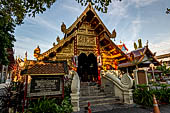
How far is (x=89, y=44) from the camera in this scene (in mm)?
10398

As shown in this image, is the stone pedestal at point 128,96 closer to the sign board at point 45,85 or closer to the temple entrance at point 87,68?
the sign board at point 45,85

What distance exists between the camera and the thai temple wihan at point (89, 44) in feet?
29.9

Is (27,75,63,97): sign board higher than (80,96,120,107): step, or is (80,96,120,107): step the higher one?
(27,75,63,97): sign board

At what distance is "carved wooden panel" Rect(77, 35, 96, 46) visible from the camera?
32.7 ft

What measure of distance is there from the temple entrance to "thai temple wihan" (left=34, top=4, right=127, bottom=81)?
8.33 feet

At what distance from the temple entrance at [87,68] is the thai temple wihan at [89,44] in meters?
2.54

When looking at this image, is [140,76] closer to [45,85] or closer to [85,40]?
[85,40]

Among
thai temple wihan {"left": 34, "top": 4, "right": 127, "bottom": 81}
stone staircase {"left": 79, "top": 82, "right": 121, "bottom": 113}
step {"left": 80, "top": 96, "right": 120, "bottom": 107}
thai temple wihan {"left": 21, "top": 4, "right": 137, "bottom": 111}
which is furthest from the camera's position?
thai temple wihan {"left": 34, "top": 4, "right": 127, "bottom": 81}

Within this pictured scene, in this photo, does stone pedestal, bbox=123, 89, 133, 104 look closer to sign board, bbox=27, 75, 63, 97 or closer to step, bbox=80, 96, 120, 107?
step, bbox=80, 96, 120, 107

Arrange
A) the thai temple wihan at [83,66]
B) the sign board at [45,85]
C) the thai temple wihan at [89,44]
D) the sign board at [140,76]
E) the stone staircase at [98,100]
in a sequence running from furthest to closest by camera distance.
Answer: the thai temple wihan at [89,44] < the sign board at [140,76] < the stone staircase at [98,100] < the thai temple wihan at [83,66] < the sign board at [45,85]

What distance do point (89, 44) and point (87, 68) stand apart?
177 inches

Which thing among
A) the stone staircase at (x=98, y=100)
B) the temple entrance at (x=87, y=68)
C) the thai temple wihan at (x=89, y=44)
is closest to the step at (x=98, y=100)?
the stone staircase at (x=98, y=100)

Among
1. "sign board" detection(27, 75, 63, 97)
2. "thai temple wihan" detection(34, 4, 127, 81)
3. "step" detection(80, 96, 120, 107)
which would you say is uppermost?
"thai temple wihan" detection(34, 4, 127, 81)

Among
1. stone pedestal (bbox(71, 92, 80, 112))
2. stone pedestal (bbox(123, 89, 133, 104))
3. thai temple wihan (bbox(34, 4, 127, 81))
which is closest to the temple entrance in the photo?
thai temple wihan (bbox(34, 4, 127, 81))
